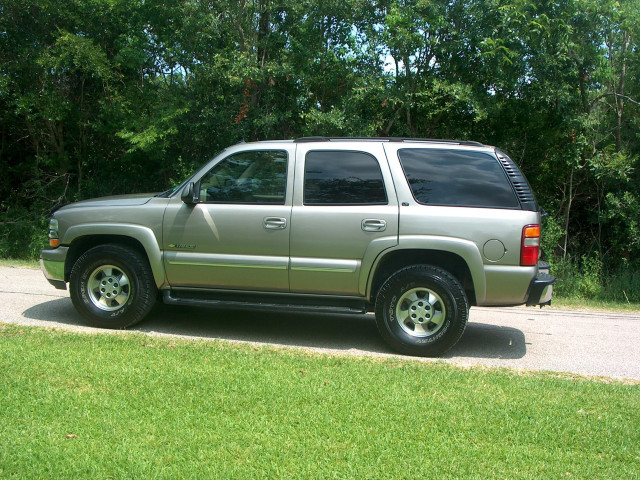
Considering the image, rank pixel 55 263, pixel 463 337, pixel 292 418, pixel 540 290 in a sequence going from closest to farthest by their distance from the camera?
pixel 292 418 → pixel 540 290 → pixel 55 263 → pixel 463 337

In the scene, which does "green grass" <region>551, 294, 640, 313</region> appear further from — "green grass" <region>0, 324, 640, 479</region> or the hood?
the hood

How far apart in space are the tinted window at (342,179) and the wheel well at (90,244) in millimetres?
2010

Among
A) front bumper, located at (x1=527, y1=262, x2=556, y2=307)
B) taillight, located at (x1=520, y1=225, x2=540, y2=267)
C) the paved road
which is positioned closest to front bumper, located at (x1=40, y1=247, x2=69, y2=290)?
the paved road

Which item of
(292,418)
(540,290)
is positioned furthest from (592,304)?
(292,418)

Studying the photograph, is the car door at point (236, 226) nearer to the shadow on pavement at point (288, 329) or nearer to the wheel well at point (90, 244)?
the wheel well at point (90, 244)

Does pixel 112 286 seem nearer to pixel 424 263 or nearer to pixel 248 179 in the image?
pixel 248 179

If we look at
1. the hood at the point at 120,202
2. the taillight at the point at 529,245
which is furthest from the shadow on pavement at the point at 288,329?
the hood at the point at 120,202

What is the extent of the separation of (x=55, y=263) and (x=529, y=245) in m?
5.11

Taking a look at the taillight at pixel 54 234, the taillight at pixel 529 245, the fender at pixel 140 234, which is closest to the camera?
the taillight at pixel 529 245

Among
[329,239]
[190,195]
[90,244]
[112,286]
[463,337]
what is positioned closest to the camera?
[329,239]

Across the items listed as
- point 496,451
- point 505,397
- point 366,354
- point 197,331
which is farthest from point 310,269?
point 496,451

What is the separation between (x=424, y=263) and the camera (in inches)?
260

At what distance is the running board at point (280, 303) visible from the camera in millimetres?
6652

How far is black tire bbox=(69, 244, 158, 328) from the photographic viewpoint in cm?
697
